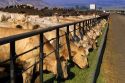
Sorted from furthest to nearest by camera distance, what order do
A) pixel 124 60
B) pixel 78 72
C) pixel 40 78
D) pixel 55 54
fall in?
pixel 124 60 → pixel 78 72 → pixel 55 54 → pixel 40 78

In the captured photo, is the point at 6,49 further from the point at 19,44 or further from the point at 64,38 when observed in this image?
the point at 64,38

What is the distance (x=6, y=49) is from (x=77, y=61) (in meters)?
2.50

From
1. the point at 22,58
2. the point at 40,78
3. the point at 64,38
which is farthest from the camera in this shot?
the point at 64,38

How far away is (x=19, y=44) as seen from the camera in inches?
438

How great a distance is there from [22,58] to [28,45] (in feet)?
2.56

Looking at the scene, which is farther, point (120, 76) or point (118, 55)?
point (118, 55)

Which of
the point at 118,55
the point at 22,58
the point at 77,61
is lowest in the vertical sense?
the point at 118,55

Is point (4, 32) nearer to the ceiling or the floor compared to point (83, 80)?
nearer to the ceiling

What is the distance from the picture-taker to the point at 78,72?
1214cm

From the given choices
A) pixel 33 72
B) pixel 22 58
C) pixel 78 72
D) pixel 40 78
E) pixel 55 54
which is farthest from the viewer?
pixel 78 72

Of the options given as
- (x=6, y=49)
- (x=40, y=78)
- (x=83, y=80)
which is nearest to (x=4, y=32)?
(x=6, y=49)

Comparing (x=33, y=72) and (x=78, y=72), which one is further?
(x=78, y=72)

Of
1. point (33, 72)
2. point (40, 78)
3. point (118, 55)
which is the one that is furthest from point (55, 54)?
point (118, 55)

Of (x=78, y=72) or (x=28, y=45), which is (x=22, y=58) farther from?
(x=78, y=72)
